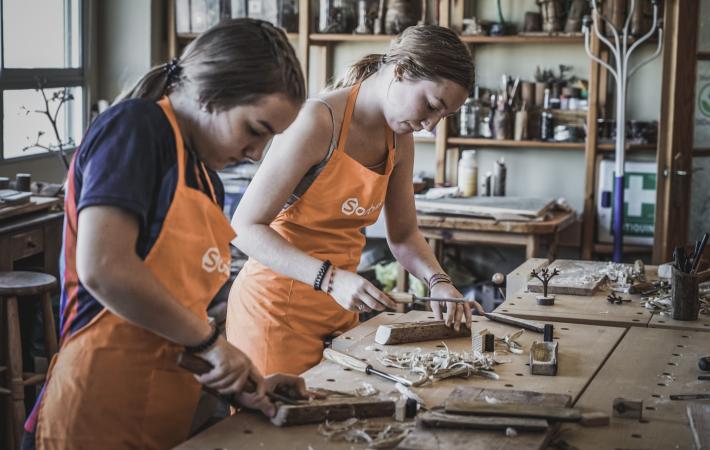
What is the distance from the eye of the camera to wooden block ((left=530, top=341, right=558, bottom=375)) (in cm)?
220

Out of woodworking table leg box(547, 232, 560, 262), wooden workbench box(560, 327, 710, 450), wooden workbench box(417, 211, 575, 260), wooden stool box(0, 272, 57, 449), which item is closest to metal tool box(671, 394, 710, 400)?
wooden workbench box(560, 327, 710, 450)

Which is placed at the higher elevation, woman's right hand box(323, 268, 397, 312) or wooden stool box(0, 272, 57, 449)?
woman's right hand box(323, 268, 397, 312)

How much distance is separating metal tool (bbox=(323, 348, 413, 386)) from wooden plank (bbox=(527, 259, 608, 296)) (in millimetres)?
1096

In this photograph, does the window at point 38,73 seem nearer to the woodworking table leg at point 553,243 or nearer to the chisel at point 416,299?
the woodworking table leg at point 553,243

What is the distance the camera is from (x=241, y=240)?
245 centimetres

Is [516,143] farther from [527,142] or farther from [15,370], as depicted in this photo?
[15,370]

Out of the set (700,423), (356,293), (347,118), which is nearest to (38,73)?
(347,118)

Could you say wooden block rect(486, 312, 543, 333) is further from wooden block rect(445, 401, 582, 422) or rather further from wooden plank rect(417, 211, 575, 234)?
wooden plank rect(417, 211, 575, 234)

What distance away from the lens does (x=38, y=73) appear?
5.66 m

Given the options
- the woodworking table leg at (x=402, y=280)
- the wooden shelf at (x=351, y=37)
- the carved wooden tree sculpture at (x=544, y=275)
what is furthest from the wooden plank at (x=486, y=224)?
the carved wooden tree sculpture at (x=544, y=275)

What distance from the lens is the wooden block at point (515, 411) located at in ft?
5.84

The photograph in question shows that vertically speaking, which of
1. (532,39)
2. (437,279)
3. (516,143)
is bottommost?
(437,279)

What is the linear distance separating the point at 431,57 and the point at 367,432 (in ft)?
3.48

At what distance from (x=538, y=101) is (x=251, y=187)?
3.77 meters
